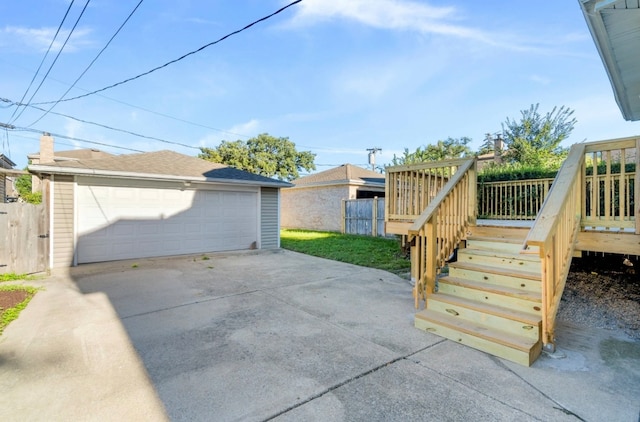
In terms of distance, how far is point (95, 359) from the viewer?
2643 millimetres

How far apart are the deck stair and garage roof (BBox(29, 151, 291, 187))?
266 inches

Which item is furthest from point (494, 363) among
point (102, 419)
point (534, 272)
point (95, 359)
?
point (95, 359)

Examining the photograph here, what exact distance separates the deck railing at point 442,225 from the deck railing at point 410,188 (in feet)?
1.57

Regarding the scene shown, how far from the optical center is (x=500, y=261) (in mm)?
3750

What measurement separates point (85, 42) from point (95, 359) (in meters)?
8.35

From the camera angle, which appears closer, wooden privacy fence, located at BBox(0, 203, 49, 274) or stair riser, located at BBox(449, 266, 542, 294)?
stair riser, located at BBox(449, 266, 542, 294)

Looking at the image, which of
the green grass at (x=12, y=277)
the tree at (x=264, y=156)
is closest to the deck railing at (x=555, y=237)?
the green grass at (x=12, y=277)

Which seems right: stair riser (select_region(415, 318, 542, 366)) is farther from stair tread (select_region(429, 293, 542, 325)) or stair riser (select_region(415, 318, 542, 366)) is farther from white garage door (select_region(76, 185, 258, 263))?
white garage door (select_region(76, 185, 258, 263))

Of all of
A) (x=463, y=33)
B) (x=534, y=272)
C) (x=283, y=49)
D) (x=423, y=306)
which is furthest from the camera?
(x=283, y=49)

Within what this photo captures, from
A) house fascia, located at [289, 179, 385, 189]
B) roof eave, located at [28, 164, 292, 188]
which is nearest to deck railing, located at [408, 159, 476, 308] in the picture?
roof eave, located at [28, 164, 292, 188]

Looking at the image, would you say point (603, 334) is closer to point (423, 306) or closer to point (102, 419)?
point (423, 306)

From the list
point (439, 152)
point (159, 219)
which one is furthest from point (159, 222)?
point (439, 152)

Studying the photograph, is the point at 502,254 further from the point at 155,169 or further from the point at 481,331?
the point at 155,169

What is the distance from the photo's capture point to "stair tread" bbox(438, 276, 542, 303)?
302cm
